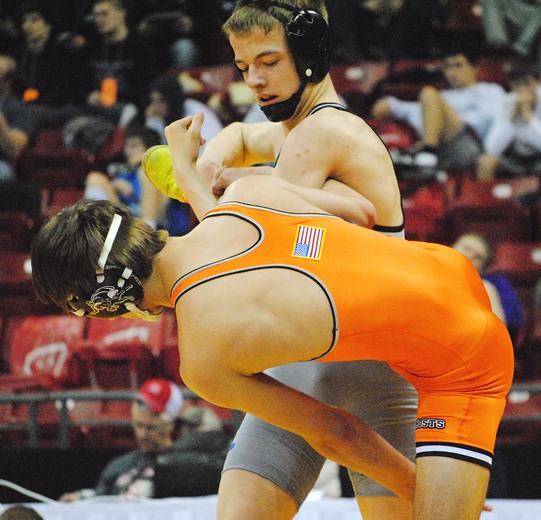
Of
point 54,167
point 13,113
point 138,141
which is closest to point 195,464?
point 138,141

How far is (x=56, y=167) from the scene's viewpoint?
25.2ft

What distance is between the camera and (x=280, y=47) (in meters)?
2.68

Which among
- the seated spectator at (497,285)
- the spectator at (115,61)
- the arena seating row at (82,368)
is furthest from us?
the spectator at (115,61)

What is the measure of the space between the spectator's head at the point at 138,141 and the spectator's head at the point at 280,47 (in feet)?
13.1

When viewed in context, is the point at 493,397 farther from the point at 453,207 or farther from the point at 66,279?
the point at 453,207

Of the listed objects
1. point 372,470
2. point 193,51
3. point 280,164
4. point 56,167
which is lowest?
point 56,167

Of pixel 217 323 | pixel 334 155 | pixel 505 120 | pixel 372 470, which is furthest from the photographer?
pixel 505 120

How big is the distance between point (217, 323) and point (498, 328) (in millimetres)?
672

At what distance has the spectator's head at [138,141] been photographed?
669 centimetres

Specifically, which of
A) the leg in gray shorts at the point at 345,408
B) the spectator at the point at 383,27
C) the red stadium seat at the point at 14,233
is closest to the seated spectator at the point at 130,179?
the red stadium seat at the point at 14,233

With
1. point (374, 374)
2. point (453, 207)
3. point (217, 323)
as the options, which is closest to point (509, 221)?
point (453, 207)

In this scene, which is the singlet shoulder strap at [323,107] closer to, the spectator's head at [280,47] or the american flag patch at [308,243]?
the spectator's head at [280,47]

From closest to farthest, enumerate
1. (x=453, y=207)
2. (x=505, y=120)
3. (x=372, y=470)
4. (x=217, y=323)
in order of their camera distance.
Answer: (x=217, y=323) < (x=372, y=470) < (x=453, y=207) < (x=505, y=120)

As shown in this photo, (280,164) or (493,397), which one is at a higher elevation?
(280,164)
